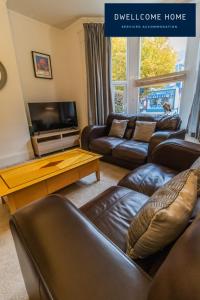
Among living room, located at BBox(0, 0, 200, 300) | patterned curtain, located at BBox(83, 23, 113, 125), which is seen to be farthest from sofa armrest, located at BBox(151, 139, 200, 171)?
patterned curtain, located at BBox(83, 23, 113, 125)

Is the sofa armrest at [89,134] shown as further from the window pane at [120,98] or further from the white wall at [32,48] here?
the white wall at [32,48]

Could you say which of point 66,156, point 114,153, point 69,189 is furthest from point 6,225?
point 114,153

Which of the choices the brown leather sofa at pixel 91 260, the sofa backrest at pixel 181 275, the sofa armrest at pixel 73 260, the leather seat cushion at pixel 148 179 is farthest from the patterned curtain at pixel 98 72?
the sofa backrest at pixel 181 275

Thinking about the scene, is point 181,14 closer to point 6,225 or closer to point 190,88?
point 190,88

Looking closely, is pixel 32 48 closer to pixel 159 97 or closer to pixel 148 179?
pixel 159 97

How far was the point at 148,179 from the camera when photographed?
1394 mm

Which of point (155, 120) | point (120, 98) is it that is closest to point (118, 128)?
point (155, 120)

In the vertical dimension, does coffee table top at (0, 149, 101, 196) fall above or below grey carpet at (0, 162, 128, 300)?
above

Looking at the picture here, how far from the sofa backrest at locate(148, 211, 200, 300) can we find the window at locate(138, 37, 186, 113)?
3115mm

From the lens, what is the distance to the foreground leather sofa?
85.2 inches

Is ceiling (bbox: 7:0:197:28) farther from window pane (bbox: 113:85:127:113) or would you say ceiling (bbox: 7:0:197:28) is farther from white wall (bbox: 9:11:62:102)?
window pane (bbox: 113:85:127:113)

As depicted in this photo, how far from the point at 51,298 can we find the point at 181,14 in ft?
10.4

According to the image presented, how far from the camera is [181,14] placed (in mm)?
2262

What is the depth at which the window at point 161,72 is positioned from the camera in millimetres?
2887
